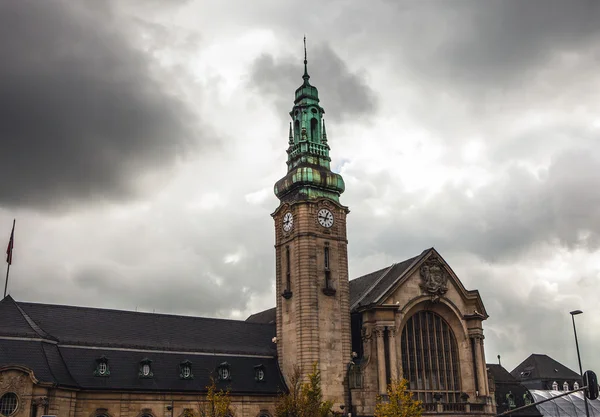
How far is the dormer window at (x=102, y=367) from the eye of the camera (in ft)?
188

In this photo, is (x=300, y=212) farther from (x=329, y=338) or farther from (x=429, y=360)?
(x=429, y=360)

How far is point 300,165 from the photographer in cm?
7006

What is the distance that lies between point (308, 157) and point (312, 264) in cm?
1143

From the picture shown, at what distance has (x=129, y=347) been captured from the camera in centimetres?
6103

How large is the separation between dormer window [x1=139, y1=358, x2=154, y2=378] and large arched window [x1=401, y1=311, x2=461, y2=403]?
76.0 ft

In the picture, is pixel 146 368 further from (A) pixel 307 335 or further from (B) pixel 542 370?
(B) pixel 542 370

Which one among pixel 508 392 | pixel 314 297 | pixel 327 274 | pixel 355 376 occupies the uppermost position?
pixel 327 274

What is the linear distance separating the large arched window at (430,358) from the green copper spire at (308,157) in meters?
15.1

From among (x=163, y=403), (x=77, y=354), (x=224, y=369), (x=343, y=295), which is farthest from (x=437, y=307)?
(x=77, y=354)

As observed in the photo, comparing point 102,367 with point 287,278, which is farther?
point 287,278

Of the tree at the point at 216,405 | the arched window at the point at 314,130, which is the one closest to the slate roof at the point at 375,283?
the arched window at the point at 314,130

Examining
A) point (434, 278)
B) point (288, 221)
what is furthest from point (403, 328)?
point (288, 221)

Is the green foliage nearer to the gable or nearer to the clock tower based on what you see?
the clock tower

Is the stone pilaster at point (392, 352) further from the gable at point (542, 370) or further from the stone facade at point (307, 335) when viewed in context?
the gable at point (542, 370)
